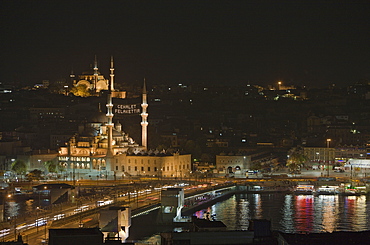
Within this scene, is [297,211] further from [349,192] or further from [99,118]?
[99,118]

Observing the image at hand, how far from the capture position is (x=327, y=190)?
31.5m

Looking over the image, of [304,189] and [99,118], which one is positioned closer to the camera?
[304,189]

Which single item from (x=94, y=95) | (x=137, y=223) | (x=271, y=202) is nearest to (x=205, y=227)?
(x=137, y=223)

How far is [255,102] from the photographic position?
63938mm

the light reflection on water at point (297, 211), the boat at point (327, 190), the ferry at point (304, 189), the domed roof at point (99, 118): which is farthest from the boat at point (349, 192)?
the domed roof at point (99, 118)

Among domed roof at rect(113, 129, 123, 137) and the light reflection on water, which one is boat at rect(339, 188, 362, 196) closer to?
the light reflection on water

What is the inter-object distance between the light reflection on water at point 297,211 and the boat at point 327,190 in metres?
0.29

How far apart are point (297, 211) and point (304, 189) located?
18.1ft

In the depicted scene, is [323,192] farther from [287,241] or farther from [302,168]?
[287,241]

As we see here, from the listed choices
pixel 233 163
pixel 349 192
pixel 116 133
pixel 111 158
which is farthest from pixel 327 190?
pixel 116 133

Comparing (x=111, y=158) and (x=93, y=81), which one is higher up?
(x=93, y=81)

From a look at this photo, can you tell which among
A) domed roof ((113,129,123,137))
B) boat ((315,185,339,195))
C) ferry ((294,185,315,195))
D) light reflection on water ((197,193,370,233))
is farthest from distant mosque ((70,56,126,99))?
light reflection on water ((197,193,370,233))

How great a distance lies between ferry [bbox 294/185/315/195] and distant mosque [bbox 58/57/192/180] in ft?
14.7

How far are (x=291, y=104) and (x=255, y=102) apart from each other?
7.86ft
